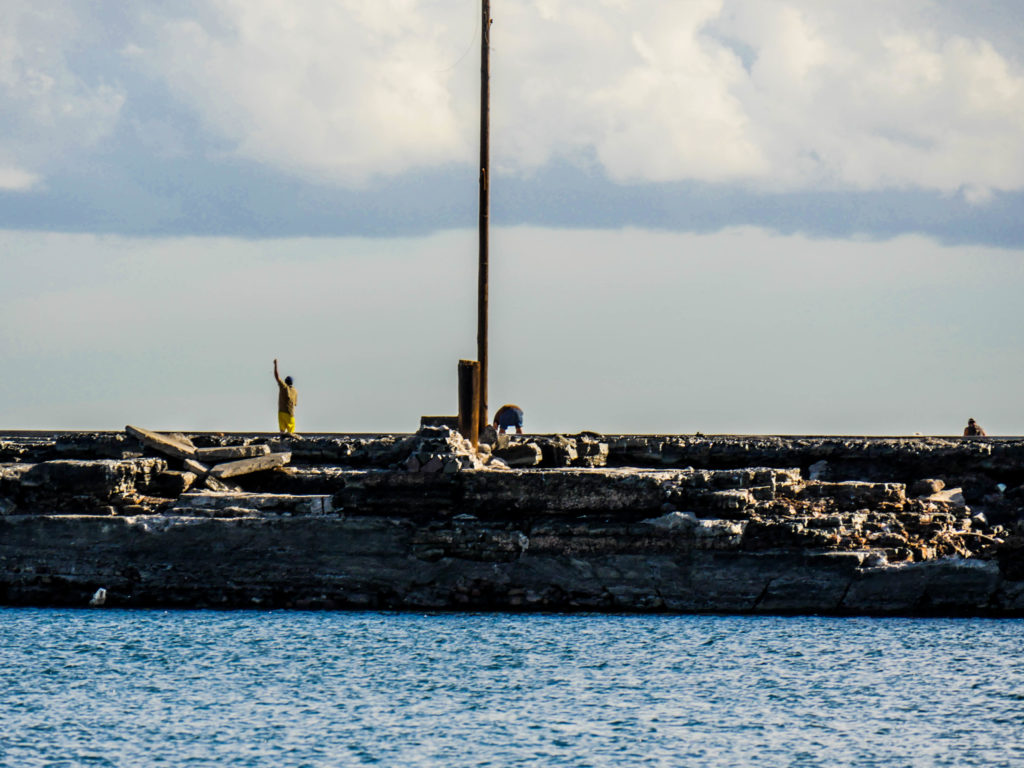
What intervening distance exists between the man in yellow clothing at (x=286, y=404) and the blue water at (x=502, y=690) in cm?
442

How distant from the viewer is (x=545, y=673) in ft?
38.0

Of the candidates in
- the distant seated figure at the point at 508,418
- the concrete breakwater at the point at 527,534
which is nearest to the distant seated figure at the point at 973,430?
the concrete breakwater at the point at 527,534

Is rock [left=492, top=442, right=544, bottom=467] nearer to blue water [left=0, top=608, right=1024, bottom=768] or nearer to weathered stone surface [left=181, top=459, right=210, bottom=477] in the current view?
blue water [left=0, top=608, right=1024, bottom=768]

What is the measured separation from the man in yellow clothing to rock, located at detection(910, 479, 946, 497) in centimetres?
768

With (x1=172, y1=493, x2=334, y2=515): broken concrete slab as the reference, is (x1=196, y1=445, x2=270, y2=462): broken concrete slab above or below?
above

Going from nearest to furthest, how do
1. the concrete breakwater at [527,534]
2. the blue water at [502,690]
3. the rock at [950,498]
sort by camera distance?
the blue water at [502,690] < the concrete breakwater at [527,534] < the rock at [950,498]

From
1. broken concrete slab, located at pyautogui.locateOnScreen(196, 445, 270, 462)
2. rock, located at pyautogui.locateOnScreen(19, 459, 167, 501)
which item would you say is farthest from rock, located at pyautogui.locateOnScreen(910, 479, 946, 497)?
rock, located at pyautogui.locateOnScreen(19, 459, 167, 501)

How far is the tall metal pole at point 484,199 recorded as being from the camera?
17.9 m

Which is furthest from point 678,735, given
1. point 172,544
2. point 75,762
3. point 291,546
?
point 172,544

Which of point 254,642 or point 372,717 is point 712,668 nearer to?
point 372,717

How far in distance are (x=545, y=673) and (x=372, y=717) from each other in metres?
1.84

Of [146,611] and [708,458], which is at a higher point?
[708,458]

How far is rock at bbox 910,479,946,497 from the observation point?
49.4ft

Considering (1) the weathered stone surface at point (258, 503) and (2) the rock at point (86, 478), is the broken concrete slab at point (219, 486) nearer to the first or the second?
(1) the weathered stone surface at point (258, 503)
